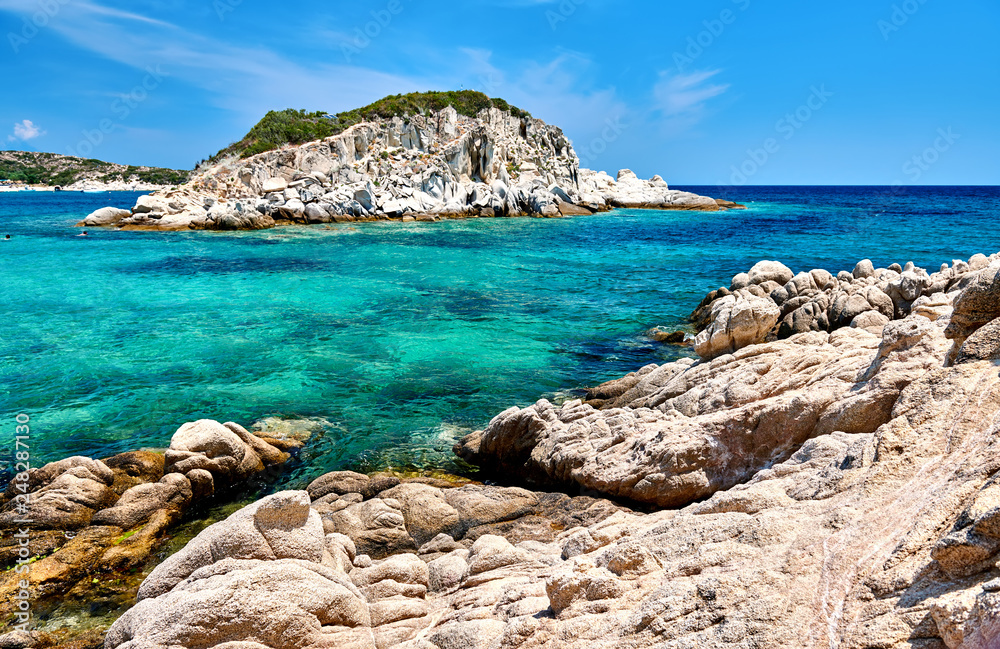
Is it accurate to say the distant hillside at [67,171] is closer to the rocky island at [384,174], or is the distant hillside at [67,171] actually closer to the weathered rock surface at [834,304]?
the rocky island at [384,174]

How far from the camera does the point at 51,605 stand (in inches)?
269

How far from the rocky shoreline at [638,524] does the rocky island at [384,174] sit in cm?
4625

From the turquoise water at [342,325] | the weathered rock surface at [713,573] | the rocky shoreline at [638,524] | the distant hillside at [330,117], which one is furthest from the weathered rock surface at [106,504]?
the distant hillside at [330,117]

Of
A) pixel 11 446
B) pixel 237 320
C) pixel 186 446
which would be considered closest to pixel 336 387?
pixel 186 446

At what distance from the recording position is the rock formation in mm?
53250

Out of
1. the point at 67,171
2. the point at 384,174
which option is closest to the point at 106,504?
the point at 384,174

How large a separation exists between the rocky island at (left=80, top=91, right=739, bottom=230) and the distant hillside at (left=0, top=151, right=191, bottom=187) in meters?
94.3

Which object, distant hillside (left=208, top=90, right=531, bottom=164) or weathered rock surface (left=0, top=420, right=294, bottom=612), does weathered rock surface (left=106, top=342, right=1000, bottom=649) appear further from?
distant hillside (left=208, top=90, right=531, bottom=164)

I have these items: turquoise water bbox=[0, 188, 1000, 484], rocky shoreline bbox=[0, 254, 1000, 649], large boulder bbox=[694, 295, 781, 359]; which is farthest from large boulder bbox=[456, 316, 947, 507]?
turquoise water bbox=[0, 188, 1000, 484]

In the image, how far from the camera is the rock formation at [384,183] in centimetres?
5325

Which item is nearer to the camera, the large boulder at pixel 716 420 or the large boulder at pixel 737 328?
the large boulder at pixel 716 420

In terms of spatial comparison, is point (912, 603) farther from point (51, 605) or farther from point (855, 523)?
point (51, 605)

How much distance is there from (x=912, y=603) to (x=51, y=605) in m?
8.44

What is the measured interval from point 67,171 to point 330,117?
400 ft
